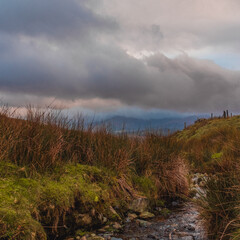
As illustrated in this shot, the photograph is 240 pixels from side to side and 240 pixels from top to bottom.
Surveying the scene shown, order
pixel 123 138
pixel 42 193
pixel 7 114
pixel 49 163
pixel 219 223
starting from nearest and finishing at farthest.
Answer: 1. pixel 219 223
2. pixel 42 193
3. pixel 49 163
4. pixel 7 114
5. pixel 123 138

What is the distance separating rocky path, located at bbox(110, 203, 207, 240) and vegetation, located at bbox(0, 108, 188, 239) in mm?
520

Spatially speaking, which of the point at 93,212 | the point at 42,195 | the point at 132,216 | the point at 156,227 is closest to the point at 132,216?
the point at 132,216

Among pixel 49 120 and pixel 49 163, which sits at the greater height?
pixel 49 120

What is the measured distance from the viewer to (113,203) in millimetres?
5500

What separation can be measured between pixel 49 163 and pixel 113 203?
1.67m

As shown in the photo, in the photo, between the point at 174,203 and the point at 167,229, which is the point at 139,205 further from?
the point at 174,203

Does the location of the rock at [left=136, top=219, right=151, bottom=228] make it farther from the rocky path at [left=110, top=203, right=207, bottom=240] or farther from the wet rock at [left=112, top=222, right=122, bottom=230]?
the wet rock at [left=112, top=222, right=122, bottom=230]

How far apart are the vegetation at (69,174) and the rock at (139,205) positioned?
12 cm

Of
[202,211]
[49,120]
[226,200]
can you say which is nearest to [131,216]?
[202,211]

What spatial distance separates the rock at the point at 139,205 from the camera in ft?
19.0

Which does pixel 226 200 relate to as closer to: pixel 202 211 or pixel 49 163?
pixel 202 211

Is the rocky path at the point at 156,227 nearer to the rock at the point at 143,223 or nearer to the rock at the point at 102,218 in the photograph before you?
the rock at the point at 143,223

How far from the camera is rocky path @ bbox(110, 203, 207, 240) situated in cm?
463

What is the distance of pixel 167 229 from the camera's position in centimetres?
507
